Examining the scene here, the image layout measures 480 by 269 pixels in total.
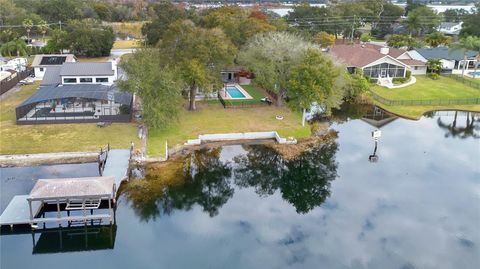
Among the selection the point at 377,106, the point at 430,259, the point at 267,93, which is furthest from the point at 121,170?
the point at 377,106

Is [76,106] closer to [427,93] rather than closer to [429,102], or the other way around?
[429,102]

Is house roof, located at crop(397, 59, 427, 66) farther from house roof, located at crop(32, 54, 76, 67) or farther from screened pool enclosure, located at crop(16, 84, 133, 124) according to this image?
house roof, located at crop(32, 54, 76, 67)

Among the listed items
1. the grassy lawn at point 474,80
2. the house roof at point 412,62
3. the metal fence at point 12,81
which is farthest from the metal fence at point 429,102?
the metal fence at point 12,81

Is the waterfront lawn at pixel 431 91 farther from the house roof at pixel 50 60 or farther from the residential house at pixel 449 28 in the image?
the residential house at pixel 449 28

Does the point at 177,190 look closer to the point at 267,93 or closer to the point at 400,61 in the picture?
the point at 267,93

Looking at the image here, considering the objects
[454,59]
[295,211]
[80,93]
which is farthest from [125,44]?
[295,211]
